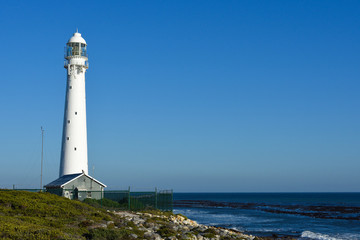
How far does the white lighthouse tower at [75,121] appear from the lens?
36.3m

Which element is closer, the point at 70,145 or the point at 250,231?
the point at 70,145

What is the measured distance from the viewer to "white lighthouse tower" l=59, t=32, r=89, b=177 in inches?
1429

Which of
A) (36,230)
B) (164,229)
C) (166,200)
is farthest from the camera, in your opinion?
(166,200)

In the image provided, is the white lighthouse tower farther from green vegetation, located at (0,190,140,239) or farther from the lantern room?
green vegetation, located at (0,190,140,239)

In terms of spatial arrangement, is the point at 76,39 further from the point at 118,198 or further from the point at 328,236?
the point at 328,236

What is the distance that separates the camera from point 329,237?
36469 millimetres

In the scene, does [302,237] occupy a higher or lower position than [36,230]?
lower

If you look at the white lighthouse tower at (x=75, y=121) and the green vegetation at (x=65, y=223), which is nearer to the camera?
the green vegetation at (x=65, y=223)

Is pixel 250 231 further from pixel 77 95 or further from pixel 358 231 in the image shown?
pixel 77 95

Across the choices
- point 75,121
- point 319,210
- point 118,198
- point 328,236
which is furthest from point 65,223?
point 319,210

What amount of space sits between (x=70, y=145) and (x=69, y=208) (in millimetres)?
15053

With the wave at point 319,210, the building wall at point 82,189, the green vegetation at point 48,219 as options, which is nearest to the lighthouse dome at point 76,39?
the building wall at point 82,189

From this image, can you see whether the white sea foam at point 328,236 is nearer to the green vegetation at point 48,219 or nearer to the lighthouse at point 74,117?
the lighthouse at point 74,117

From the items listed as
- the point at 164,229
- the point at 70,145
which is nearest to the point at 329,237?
the point at 164,229
